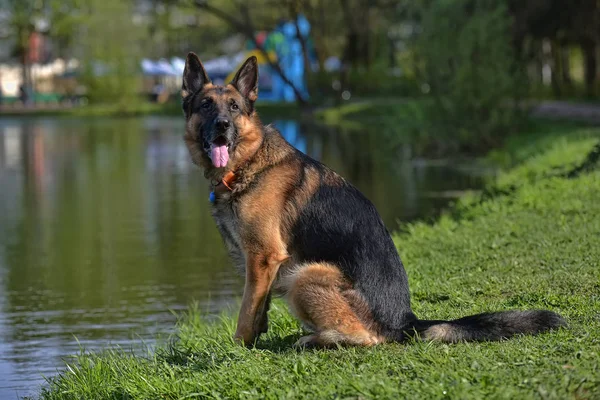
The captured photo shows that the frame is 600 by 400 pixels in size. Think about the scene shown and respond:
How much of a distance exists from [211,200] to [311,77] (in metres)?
57.6

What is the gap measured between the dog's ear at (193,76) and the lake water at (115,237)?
254 cm

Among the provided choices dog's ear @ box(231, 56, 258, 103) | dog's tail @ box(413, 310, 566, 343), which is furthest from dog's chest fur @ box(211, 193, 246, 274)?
dog's tail @ box(413, 310, 566, 343)

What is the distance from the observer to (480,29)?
87.2 feet

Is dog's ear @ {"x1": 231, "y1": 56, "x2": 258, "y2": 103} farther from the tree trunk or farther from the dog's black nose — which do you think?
the tree trunk

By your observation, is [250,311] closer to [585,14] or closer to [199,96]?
[199,96]

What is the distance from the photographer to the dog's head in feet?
24.9

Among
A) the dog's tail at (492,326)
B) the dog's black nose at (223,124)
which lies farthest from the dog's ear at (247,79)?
the dog's tail at (492,326)

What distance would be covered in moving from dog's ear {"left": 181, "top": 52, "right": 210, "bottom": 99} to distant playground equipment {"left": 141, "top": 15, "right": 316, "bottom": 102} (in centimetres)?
5296

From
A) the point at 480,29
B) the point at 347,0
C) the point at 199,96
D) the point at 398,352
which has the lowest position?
the point at 398,352

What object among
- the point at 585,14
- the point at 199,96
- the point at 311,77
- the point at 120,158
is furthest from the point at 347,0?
the point at 199,96

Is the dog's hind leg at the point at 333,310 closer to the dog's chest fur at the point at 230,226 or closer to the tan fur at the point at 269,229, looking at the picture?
the tan fur at the point at 269,229

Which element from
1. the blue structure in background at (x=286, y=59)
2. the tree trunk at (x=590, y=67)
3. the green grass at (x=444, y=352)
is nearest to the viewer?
the green grass at (x=444, y=352)

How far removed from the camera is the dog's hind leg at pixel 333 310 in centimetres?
708

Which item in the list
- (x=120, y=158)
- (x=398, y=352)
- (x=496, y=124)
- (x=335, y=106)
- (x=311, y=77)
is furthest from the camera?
(x=311, y=77)
